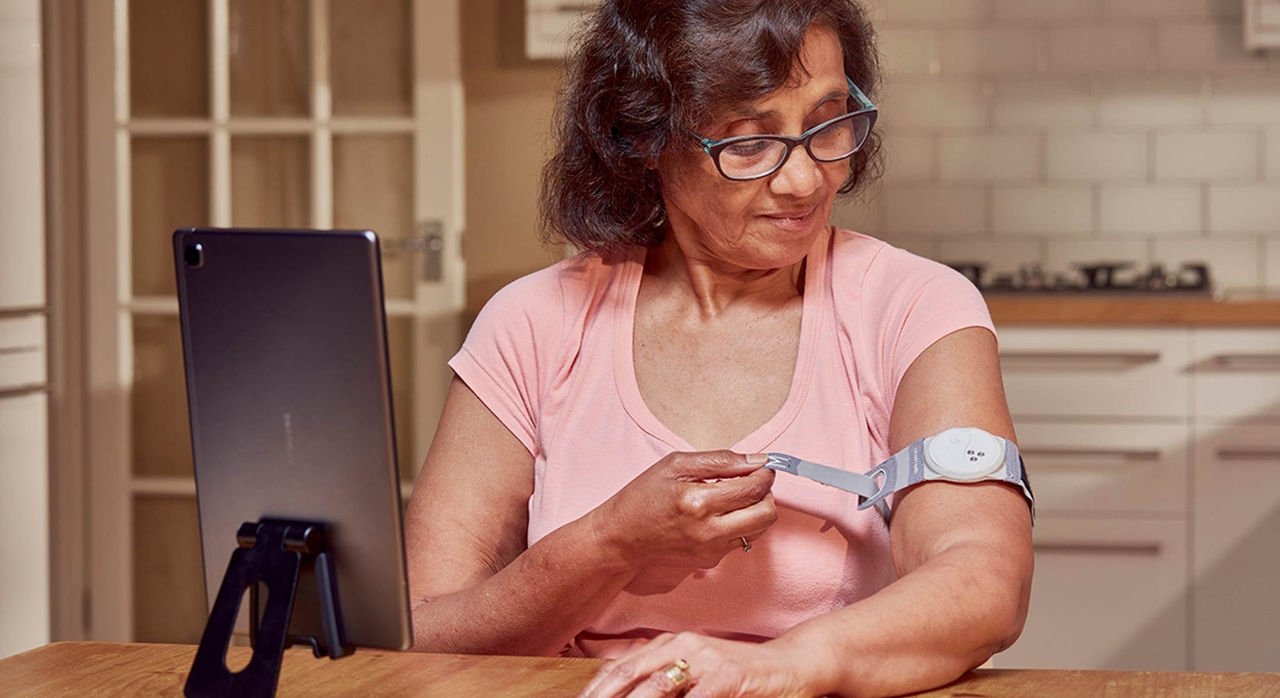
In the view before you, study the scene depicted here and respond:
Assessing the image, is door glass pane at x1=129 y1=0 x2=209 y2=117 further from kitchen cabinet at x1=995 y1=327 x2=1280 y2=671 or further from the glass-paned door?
kitchen cabinet at x1=995 y1=327 x2=1280 y2=671

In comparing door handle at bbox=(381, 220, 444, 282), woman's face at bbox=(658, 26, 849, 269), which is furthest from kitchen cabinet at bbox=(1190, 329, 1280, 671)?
woman's face at bbox=(658, 26, 849, 269)

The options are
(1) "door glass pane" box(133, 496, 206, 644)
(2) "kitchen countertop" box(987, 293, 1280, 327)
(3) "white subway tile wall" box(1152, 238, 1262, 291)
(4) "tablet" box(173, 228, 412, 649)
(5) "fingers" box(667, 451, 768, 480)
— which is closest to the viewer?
(4) "tablet" box(173, 228, 412, 649)

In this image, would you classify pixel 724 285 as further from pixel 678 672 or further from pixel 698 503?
pixel 678 672

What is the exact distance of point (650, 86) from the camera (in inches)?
53.7

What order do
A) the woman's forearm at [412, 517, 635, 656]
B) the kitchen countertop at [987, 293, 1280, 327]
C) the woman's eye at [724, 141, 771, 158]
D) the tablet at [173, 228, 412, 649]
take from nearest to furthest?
the tablet at [173, 228, 412, 649] < the woman's forearm at [412, 517, 635, 656] < the woman's eye at [724, 141, 771, 158] < the kitchen countertop at [987, 293, 1280, 327]

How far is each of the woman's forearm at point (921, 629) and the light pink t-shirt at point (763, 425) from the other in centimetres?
22

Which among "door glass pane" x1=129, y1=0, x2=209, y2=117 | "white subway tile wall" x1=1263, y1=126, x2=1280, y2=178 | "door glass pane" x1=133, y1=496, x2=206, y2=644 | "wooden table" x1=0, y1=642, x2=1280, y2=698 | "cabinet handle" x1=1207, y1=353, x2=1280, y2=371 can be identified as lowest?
"door glass pane" x1=133, y1=496, x2=206, y2=644

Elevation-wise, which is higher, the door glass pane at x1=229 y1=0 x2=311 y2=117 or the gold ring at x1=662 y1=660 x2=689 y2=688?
the door glass pane at x1=229 y1=0 x2=311 y2=117

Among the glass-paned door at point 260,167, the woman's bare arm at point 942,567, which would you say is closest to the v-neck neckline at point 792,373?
the woman's bare arm at point 942,567

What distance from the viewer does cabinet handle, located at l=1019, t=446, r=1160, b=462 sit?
2937 millimetres

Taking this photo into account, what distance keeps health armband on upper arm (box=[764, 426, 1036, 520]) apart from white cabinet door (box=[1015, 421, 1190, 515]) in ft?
6.13

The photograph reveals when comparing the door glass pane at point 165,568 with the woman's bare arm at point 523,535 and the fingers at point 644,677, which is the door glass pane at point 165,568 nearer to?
the woman's bare arm at point 523,535

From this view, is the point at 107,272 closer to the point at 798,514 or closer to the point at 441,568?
the point at 441,568

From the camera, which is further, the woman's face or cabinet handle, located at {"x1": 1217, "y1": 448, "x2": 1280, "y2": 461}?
cabinet handle, located at {"x1": 1217, "y1": 448, "x2": 1280, "y2": 461}
